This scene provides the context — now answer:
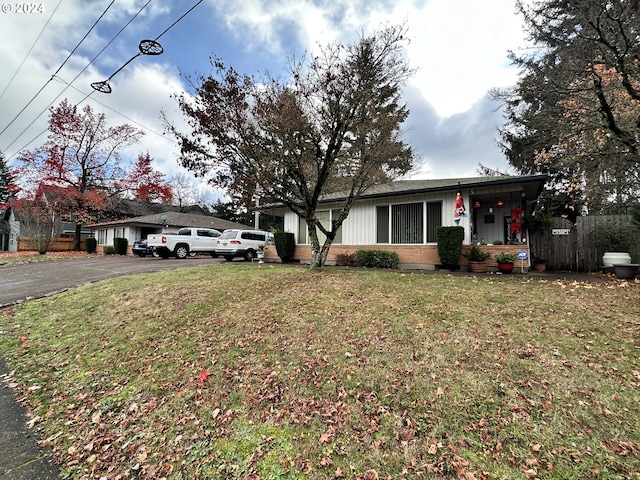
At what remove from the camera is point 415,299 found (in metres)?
5.46

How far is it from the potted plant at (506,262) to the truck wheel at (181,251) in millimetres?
15557

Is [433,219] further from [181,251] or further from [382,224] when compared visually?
[181,251]

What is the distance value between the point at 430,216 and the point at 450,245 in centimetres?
159

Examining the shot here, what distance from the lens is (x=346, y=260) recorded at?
38.6 ft

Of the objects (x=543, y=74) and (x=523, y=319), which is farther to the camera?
(x=543, y=74)

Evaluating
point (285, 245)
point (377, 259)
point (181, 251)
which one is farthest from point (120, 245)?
point (377, 259)

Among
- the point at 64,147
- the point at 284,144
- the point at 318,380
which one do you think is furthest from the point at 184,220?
the point at 318,380

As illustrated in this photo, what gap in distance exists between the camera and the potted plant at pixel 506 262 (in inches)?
347

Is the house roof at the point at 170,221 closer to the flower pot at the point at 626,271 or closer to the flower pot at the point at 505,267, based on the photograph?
the flower pot at the point at 505,267

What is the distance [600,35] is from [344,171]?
640 centimetres

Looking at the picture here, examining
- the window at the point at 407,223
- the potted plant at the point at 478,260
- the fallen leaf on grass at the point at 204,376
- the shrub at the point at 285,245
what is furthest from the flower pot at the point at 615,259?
the fallen leaf on grass at the point at 204,376

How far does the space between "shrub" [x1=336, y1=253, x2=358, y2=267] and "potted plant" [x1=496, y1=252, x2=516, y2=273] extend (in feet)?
15.8

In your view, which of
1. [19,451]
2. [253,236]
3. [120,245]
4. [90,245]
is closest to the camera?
[19,451]

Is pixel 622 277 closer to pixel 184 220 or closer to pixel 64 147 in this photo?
pixel 184 220
